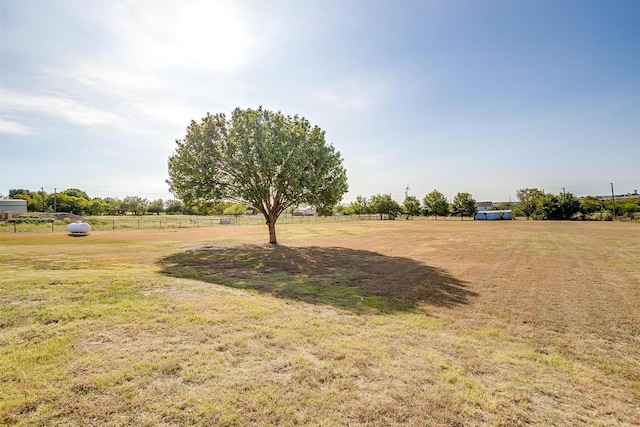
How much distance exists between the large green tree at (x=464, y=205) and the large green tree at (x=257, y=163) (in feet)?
245

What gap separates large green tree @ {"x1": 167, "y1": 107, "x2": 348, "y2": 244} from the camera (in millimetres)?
19906

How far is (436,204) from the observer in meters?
83.8

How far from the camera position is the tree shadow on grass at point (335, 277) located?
29.2ft

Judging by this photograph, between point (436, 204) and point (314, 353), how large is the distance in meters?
85.6

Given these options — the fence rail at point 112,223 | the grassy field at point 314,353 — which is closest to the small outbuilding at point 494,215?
the fence rail at point 112,223

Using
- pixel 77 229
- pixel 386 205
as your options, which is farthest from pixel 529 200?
pixel 77 229

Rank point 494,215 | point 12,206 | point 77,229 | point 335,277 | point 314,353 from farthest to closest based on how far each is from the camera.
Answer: point 494,215 < point 12,206 < point 77,229 < point 335,277 < point 314,353

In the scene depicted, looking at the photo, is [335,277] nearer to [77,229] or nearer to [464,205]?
[77,229]

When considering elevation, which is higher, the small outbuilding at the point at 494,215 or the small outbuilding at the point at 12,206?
the small outbuilding at the point at 12,206

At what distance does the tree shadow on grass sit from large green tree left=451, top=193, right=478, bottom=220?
78.2 m

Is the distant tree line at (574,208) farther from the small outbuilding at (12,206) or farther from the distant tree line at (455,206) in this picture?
the small outbuilding at (12,206)

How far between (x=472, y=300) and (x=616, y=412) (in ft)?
16.7

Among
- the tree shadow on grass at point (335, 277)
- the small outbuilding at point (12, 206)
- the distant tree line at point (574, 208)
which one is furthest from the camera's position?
Result: the small outbuilding at point (12, 206)

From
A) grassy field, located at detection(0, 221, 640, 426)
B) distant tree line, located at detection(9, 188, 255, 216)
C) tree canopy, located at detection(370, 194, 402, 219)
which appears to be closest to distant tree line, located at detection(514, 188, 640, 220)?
tree canopy, located at detection(370, 194, 402, 219)
